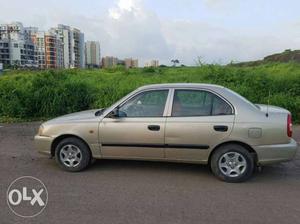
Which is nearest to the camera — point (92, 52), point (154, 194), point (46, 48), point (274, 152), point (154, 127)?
point (154, 194)

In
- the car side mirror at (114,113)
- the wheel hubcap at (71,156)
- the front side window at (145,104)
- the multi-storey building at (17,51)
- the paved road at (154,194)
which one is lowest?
the paved road at (154,194)

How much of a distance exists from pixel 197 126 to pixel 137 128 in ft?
3.16

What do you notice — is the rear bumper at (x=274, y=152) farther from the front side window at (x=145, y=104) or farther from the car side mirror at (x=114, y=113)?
the car side mirror at (x=114, y=113)

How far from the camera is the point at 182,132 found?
222 inches

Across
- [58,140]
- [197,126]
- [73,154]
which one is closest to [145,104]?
[197,126]

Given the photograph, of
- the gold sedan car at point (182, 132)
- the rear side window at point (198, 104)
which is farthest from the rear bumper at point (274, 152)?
the rear side window at point (198, 104)

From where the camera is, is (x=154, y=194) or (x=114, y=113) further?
(x=114, y=113)

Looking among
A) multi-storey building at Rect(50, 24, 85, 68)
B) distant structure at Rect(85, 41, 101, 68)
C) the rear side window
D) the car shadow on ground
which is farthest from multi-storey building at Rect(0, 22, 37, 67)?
the rear side window

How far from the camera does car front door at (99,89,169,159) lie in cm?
574

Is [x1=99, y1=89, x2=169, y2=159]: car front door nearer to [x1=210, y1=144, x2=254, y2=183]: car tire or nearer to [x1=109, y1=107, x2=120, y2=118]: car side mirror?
[x1=109, y1=107, x2=120, y2=118]: car side mirror

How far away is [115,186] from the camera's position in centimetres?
534

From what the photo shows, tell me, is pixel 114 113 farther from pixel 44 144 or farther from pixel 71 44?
pixel 71 44

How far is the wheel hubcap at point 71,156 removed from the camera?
6.07 meters

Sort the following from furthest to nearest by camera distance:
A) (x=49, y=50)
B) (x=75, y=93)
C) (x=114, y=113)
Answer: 1. (x=49, y=50)
2. (x=75, y=93)
3. (x=114, y=113)
